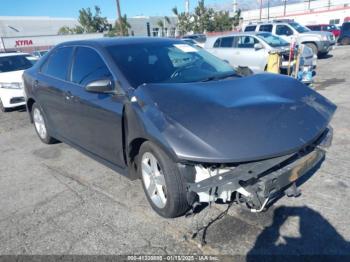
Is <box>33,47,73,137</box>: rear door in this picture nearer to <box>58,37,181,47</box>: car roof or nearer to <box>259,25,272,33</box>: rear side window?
<box>58,37,181,47</box>: car roof

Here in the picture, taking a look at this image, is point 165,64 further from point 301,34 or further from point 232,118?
point 301,34

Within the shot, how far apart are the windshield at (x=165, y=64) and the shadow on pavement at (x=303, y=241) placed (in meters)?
1.73

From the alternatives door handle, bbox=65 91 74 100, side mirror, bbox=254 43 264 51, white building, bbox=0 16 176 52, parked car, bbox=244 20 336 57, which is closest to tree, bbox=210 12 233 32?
white building, bbox=0 16 176 52

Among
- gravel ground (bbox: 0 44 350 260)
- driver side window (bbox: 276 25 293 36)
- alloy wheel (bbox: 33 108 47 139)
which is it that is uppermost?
driver side window (bbox: 276 25 293 36)

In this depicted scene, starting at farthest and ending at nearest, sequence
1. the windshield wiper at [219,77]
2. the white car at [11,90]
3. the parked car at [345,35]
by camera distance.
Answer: the parked car at [345,35]
the white car at [11,90]
the windshield wiper at [219,77]

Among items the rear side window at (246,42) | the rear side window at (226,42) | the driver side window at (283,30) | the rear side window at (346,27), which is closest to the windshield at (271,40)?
the rear side window at (246,42)

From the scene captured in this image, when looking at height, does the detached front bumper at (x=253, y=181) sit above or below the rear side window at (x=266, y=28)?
below

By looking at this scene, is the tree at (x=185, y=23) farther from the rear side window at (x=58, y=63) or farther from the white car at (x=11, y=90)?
the rear side window at (x=58, y=63)

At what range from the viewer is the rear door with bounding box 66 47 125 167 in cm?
331

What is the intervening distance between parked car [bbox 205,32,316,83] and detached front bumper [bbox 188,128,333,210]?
291 inches

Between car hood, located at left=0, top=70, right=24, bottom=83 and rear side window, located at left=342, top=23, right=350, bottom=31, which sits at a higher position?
rear side window, located at left=342, top=23, right=350, bottom=31

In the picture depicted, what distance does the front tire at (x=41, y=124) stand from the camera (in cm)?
524

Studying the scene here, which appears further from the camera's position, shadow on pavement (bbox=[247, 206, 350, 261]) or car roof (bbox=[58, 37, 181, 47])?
car roof (bbox=[58, 37, 181, 47])

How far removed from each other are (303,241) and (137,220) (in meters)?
1.51
